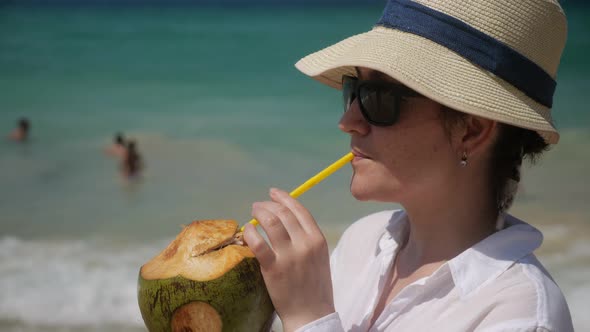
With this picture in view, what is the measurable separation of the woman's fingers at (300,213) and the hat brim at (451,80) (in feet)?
0.94

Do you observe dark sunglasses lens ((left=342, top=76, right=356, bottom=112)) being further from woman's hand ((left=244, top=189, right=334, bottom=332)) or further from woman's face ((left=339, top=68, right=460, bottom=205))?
woman's hand ((left=244, top=189, right=334, bottom=332))

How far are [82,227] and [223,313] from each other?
198 inches

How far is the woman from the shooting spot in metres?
1.29

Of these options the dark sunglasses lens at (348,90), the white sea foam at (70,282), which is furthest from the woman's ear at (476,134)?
the white sea foam at (70,282)

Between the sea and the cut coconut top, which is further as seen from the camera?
the sea

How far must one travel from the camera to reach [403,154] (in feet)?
4.65

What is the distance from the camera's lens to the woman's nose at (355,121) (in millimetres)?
1445

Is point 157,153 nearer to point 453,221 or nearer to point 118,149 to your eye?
point 118,149

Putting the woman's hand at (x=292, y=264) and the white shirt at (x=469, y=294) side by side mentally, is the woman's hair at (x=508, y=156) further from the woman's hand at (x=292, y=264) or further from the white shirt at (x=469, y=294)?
the woman's hand at (x=292, y=264)

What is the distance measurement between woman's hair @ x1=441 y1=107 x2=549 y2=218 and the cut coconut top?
46cm

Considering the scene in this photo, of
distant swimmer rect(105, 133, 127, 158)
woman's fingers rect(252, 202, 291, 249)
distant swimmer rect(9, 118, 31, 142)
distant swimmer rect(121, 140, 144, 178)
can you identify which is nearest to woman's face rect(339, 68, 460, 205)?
woman's fingers rect(252, 202, 291, 249)

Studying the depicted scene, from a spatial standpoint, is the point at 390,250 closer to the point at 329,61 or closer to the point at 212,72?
the point at 329,61

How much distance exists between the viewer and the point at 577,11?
1764 centimetres

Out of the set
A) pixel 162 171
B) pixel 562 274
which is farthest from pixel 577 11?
pixel 562 274
